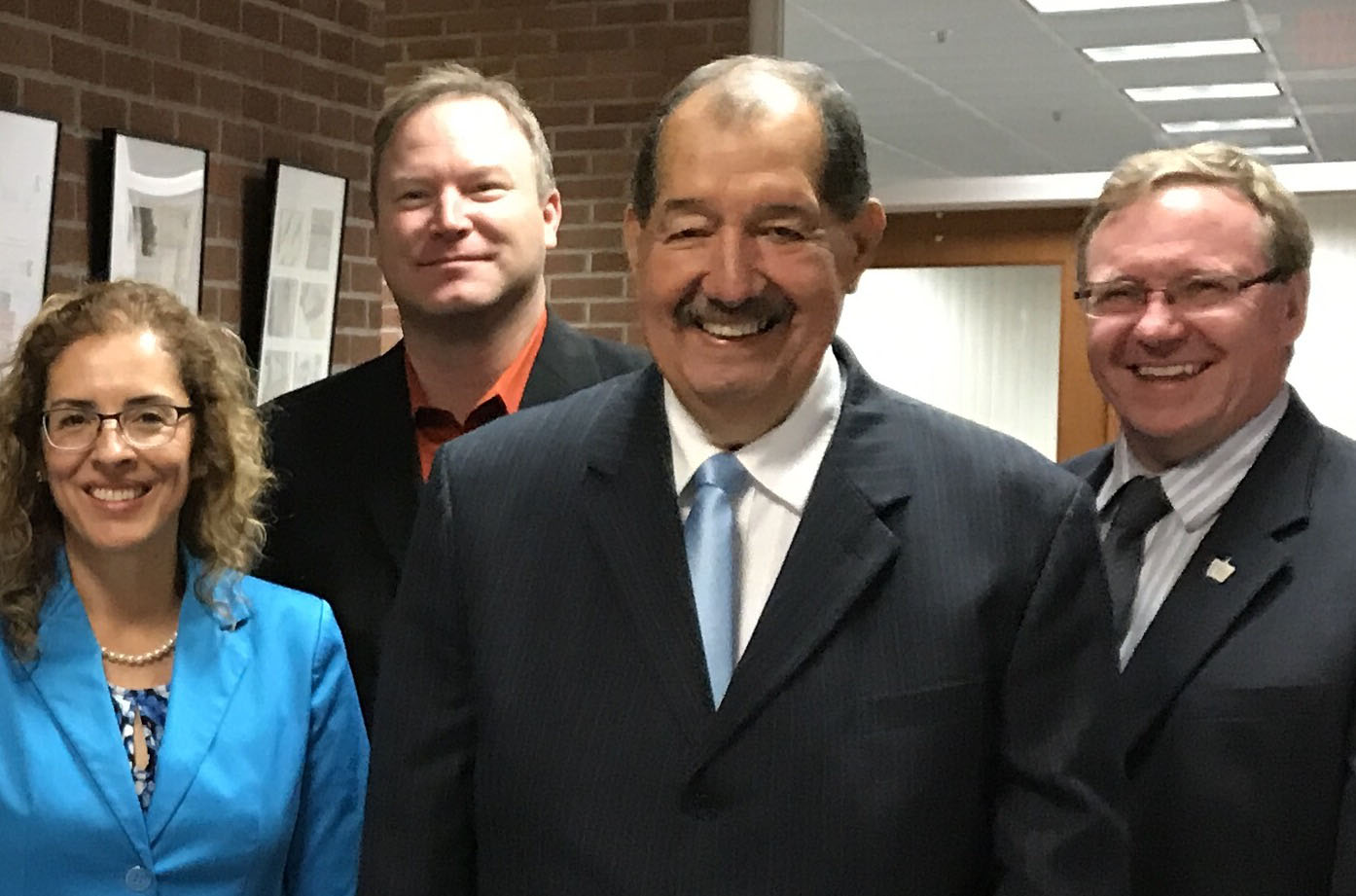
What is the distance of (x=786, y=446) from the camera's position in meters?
1.42

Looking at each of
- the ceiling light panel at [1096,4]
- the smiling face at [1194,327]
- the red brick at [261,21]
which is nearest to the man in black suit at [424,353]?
the smiling face at [1194,327]

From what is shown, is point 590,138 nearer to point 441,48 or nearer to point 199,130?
point 441,48

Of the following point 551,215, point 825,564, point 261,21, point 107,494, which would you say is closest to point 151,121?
point 261,21

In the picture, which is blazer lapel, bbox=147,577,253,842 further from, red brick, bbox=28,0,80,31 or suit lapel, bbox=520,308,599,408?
red brick, bbox=28,0,80,31

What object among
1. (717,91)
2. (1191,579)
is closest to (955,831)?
(1191,579)

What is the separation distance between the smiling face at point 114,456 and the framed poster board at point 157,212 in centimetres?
131

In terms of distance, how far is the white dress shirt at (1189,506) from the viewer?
5.77ft

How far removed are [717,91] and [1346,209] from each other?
4905 millimetres

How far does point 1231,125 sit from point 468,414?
7.38m

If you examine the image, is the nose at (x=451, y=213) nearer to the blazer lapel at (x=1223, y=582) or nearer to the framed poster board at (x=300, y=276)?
the blazer lapel at (x=1223, y=582)

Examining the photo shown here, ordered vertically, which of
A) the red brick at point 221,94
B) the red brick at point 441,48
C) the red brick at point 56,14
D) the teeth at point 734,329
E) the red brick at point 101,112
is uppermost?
the red brick at point 441,48

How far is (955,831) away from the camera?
1.31 m

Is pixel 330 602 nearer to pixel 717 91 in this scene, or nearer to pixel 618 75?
pixel 717 91

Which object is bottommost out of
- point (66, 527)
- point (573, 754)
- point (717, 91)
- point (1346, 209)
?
point (573, 754)
